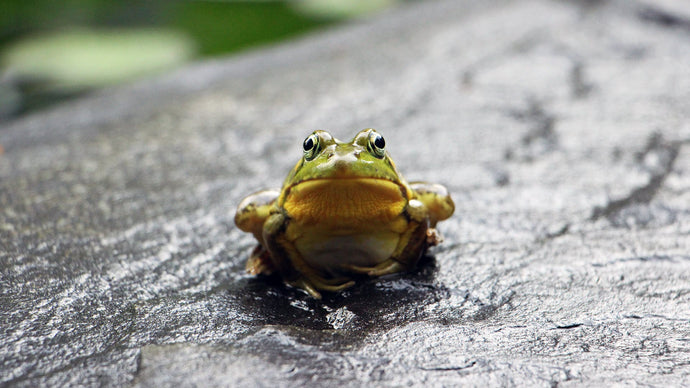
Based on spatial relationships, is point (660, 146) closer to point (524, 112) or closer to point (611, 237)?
point (524, 112)

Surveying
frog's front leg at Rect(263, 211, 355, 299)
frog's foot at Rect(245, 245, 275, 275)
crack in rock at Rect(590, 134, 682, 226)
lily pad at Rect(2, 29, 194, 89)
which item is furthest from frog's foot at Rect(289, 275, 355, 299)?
lily pad at Rect(2, 29, 194, 89)

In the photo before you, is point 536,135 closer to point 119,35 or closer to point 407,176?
point 407,176

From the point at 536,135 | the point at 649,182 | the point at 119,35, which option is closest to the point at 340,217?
the point at 649,182

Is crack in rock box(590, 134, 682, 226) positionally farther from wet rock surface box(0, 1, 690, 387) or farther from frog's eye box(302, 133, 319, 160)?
frog's eye box(302, 133, 319, 160)

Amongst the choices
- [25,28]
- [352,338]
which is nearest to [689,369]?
[352,338]

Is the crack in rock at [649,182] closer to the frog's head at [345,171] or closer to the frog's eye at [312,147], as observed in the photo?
the frog's head at [345,171]

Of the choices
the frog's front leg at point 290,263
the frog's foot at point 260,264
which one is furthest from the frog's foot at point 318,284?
the frog's foot at point 260,264

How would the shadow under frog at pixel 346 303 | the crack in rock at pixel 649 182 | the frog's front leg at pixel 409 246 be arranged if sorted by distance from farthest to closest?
the crack in rock at pixel 649 182 → the frog's front leg at pixel 409 246 → the shadow under frog at pixel 346 303
